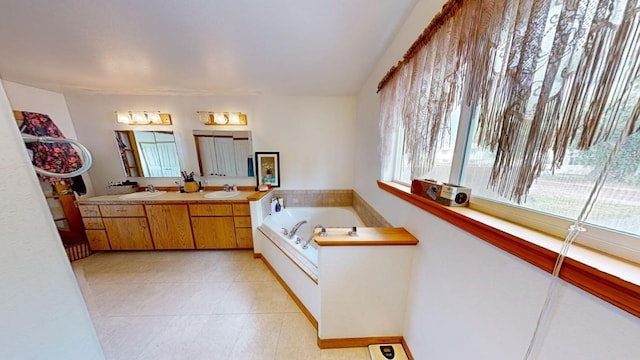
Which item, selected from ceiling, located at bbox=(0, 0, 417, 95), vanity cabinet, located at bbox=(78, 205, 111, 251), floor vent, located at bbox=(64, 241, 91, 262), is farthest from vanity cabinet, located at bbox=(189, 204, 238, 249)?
ceiling, located at bbox=(0, 0, 417, 95)

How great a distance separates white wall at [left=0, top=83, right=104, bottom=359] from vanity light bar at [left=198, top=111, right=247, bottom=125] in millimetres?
2153

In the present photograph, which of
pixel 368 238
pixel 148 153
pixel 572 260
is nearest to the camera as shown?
pixel 572 260

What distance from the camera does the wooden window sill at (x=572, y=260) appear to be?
0.35 metres

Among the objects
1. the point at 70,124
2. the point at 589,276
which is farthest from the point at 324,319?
the point at 70,124

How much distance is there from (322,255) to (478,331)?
72cm

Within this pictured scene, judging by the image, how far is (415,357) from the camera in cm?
108

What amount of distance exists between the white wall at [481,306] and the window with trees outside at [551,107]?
148mm

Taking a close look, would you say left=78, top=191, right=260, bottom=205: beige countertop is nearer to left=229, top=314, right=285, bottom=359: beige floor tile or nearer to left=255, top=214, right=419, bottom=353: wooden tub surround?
left=229, top=314, right=285, bottom=359: beige floor tile

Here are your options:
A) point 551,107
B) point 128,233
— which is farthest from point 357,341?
point 128,233

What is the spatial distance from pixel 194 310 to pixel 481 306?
203cm

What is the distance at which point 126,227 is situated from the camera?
2.26m

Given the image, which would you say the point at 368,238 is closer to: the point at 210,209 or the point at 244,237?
the point at 244,237

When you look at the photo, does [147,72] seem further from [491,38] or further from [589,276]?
[589,276]

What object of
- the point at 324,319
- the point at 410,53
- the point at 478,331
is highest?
the point at 410,53
